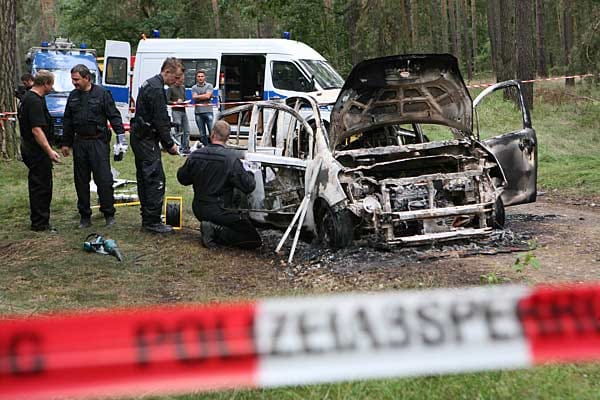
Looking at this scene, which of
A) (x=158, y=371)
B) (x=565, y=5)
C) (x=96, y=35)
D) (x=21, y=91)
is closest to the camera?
(x=158, y=371)

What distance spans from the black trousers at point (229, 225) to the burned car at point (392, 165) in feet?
0.81

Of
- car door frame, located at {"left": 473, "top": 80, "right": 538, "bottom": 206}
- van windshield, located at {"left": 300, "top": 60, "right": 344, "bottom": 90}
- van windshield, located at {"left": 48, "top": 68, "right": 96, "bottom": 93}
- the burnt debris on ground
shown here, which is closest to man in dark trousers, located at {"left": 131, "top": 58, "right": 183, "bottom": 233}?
the burnt debris on ground

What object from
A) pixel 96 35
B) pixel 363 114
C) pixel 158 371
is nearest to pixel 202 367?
pixel 158 371

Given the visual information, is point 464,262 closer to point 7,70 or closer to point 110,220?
point 110,220

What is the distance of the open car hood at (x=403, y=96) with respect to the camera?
25.2 ft

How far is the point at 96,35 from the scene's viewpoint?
3194 centimetres

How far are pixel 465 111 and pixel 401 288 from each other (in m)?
2.97

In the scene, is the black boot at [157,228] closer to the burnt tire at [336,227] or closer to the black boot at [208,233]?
the black boot at [208,233]

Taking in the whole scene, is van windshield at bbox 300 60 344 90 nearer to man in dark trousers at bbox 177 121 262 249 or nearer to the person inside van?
the person inside van

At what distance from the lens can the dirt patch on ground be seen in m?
6.14

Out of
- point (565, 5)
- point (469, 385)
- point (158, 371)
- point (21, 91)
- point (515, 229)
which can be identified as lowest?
point (469, 385)

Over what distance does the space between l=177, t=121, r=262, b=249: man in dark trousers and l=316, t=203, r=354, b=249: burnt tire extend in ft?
3.14

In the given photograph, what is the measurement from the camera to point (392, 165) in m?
7.62

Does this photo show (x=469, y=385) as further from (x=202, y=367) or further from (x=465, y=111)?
(x=465, y=111)
